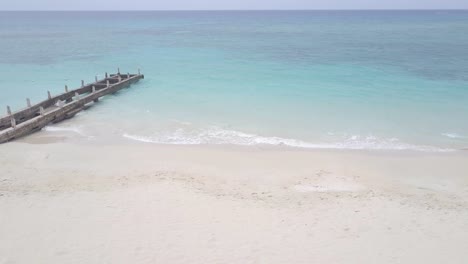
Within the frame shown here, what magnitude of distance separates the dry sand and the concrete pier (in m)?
1.93

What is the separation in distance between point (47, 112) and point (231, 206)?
14.2 m

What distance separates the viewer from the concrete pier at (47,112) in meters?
17.0

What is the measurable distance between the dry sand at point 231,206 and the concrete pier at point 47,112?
1932mm

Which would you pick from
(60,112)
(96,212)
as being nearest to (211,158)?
(96,212)

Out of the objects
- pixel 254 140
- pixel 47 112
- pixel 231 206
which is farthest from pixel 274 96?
pixel 231 206

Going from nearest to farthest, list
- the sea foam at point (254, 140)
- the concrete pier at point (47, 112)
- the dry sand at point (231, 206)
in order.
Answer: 1. the dry sand at point (231, 206)
2. the sea foam at point (254, 140)
3. the concrete pier at point (47, 112)

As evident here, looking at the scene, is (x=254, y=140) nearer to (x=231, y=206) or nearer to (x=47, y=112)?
(x=231, y=206)

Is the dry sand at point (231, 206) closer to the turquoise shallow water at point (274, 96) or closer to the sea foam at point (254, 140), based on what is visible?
the sea foam at point (254, 140)

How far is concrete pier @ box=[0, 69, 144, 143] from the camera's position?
1705cm

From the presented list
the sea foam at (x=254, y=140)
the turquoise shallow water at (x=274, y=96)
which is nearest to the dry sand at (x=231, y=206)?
the sea foam at (x=254, y=140)

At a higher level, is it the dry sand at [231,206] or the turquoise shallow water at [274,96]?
the turquoise shallow water at [274,96]

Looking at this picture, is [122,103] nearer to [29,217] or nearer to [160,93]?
[160,93]

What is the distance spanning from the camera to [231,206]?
1052 cm

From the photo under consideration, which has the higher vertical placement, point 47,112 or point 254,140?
point 47,112
